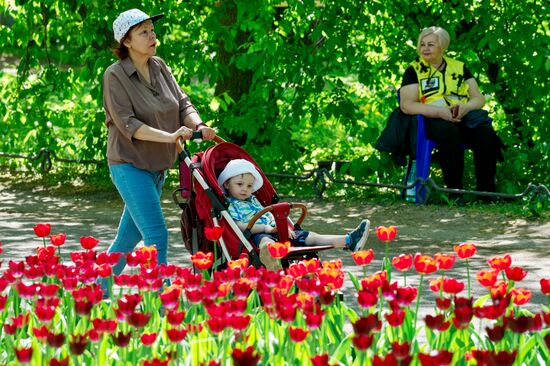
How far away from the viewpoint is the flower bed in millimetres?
4016

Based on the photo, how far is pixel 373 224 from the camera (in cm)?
1114

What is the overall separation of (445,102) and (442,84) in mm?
176

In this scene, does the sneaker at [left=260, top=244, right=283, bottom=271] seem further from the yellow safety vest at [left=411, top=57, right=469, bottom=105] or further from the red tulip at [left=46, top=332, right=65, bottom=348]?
the yellow safety vest at [left=411, top=57, right=469, bottom=105]

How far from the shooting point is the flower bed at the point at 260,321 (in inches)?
158

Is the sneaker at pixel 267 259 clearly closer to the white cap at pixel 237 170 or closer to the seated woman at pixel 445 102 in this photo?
the white cap at pixel 237 170

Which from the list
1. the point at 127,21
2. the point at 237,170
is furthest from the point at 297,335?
the point at 237,170

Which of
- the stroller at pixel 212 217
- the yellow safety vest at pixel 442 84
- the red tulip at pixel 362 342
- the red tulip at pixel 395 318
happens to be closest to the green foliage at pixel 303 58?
the yellow safety vest at pixel 442 84

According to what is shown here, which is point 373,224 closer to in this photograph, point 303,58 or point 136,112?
point 303,58

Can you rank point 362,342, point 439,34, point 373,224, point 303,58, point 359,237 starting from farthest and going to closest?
point 303,58
point 439,34
point 373,224
point 359,237
point 362,342

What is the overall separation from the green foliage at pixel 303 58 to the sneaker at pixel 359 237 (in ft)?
17.6

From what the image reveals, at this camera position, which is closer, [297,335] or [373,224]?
[297,335]

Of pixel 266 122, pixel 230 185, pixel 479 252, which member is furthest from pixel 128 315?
pixel 266 122

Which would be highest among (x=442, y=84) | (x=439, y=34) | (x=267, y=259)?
(x=439, y=34)

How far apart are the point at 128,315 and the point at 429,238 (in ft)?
20.9
